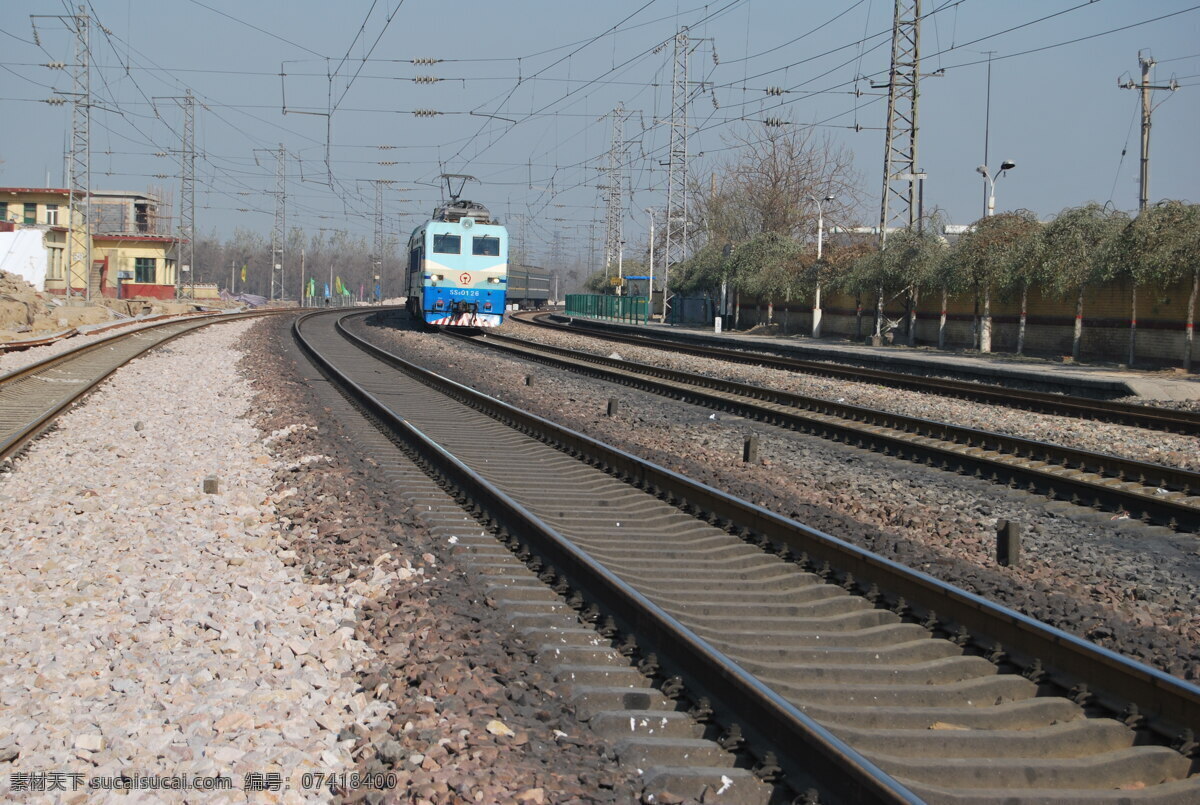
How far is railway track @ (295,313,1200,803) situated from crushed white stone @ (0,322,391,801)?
4.24 ft

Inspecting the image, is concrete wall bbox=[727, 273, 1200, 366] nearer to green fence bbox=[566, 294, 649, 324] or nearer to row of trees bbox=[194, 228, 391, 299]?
green fence bbox=[566, 294, 649, 324]

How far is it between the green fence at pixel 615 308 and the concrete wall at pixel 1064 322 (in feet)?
52.3

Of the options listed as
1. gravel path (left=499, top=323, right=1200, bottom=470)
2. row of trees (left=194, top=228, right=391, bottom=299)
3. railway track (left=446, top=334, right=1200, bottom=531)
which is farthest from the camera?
row of trees (left=194, top=228, right=391, bottom=299)

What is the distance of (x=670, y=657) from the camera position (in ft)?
17.5

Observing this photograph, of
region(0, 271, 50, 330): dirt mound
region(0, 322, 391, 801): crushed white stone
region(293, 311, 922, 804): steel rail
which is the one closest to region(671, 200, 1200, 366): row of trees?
region(293, 311, 922, 804): steel rail

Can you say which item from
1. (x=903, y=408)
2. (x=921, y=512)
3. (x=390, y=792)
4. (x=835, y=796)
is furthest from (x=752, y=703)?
(x=903, y=408)

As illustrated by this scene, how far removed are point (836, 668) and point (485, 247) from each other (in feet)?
104

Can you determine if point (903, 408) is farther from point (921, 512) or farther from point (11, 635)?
point (11, 635)

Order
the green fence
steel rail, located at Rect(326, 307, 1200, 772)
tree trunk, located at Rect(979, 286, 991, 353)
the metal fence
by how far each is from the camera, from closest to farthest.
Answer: steel rail, located at Rect(326, 307, 1200, 772) < tree trunk, located at Rect(979, 286, 991, 353) < the metal fence < the green fence

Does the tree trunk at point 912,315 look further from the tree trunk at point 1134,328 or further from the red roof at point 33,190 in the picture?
the red roof at point 33,190

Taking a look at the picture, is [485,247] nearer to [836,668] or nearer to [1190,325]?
[1190,325]

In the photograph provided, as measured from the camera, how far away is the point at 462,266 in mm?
35938

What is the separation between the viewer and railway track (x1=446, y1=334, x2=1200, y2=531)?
9.99 m

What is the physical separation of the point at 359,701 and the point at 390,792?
3.23 feet
